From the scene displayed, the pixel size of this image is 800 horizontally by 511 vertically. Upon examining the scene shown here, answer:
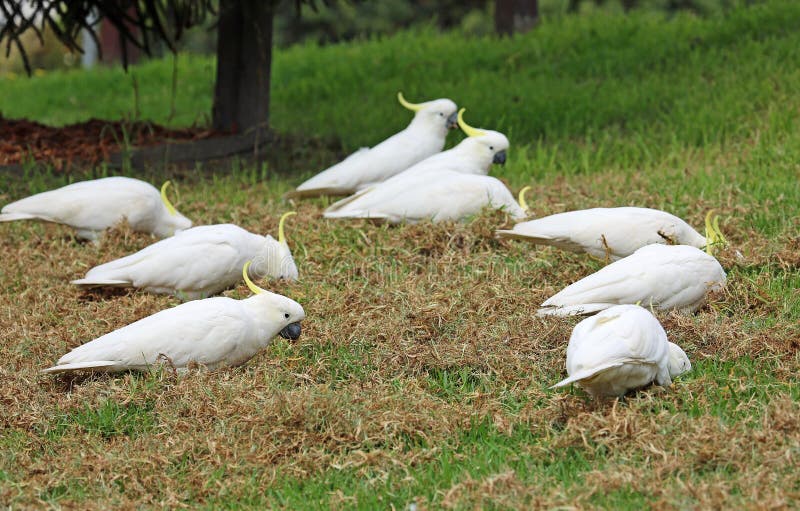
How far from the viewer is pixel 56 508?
102 inches

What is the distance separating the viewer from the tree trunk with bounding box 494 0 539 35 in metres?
9.21

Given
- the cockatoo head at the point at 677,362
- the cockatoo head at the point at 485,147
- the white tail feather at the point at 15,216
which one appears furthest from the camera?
the cockatoo head at the point at 485,147

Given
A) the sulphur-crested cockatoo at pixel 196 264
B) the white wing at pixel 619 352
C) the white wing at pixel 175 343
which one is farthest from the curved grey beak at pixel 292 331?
the white wing at pixel 619 352

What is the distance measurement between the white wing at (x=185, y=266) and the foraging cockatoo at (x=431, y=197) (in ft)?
2.72

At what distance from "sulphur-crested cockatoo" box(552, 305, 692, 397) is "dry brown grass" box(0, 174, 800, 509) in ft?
0.18

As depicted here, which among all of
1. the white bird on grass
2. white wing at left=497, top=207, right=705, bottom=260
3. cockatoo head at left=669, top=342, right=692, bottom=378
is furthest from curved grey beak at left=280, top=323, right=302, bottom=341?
the white bird on grass

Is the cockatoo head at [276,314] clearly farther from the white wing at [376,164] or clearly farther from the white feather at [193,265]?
the white wing at [376,164]

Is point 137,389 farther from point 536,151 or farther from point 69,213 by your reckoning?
point 536,151

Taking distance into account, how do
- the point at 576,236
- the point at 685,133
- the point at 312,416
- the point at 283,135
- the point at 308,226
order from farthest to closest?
the point at 283,135, the point at 685,133, the point at 308,226, the point at 576,236, the point at 312,416

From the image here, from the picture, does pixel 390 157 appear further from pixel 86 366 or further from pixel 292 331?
pixel 86 366

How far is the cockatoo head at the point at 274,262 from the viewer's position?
426cm

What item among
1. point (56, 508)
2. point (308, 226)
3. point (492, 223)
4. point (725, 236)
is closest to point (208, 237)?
point (308, 226)

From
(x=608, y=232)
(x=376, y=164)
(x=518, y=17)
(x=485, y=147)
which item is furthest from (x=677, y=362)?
(x=518, y=17)

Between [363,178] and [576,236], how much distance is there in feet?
5.27
